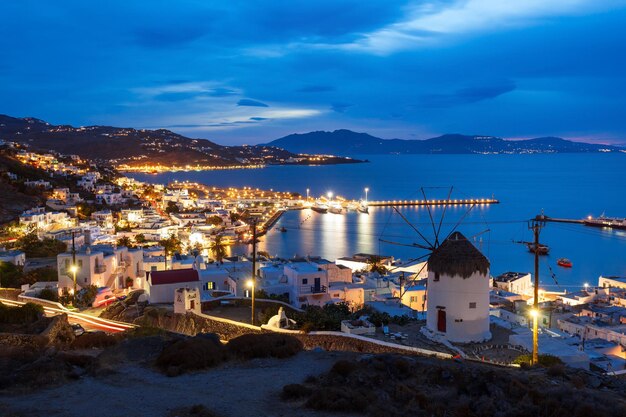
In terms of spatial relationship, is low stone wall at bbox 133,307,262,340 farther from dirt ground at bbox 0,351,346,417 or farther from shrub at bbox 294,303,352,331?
dirt ground at bbox 0,351,346,417

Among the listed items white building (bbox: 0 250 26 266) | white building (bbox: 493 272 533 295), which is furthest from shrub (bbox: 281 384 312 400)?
white building (bbox: 493 272 533 295)

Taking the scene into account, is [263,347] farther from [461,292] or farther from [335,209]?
[335,209]

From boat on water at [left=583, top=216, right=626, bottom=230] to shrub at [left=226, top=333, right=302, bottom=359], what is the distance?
207ft

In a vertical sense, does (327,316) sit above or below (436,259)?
below

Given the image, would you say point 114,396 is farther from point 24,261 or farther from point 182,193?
point 182,193

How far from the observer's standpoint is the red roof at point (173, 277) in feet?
58.8

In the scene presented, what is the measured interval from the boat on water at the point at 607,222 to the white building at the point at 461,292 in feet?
195

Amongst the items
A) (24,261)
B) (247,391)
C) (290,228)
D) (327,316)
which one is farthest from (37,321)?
(290,228)

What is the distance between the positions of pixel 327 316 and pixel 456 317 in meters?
3.04

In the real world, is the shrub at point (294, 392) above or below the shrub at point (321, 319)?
above

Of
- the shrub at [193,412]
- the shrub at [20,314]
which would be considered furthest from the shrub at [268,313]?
the shrub at [193,412]

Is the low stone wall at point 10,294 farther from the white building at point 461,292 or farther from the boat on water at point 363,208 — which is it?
the boat on water at point 363,208

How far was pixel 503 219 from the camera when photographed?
2849 inches

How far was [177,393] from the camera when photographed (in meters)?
8.16
